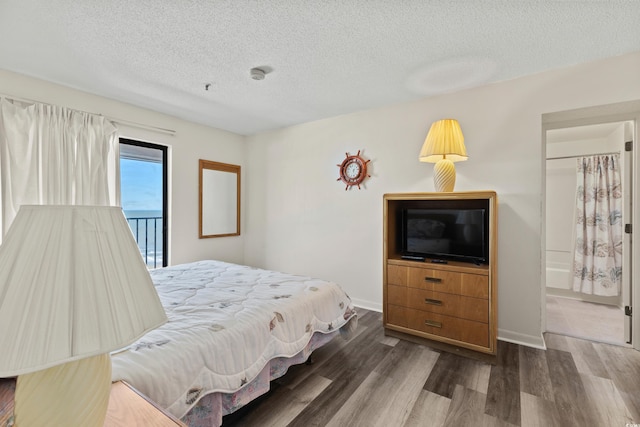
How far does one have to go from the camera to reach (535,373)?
6.97 feet

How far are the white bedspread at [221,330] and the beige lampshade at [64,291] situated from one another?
0.82m

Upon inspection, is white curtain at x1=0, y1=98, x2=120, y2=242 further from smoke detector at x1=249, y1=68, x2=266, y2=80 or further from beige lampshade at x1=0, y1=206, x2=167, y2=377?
beige lampshade at x1=0, y1=206, x2=167, y2=377

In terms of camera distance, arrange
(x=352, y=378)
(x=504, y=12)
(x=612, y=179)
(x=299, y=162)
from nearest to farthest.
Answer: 1. (x=504, y=12)
2. (x=352, y=378)
3. (x=612, y=179)
4. (x=299, y=162)

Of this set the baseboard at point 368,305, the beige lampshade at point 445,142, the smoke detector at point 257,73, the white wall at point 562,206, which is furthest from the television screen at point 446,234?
the white wall at point 562,206

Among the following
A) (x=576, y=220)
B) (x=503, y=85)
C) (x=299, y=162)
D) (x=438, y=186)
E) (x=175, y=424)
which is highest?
(x=503, y=85)

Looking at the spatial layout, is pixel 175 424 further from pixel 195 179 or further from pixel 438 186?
pixel 195 179

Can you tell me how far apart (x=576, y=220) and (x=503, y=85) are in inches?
96.1

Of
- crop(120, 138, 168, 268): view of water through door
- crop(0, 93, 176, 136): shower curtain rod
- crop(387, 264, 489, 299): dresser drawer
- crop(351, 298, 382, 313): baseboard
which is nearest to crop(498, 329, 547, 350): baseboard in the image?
crop(387, 264, 489, 299): dresser drawer

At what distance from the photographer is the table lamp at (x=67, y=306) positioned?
51cm

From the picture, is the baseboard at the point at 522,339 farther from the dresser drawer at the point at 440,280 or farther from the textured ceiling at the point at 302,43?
the textured ceiling at the point at 302,43

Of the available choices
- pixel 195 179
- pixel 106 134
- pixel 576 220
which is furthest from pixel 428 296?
pixel 106 134

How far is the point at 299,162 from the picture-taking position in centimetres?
412

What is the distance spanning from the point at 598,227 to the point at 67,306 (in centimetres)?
508

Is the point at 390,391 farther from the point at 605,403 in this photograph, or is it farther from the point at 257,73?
the point at 257,73
